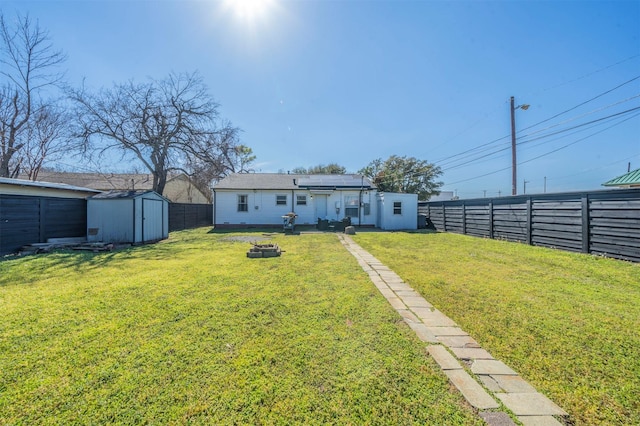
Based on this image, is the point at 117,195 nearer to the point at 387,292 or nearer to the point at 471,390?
the point at 387,292

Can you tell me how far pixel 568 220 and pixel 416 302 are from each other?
7308 mm

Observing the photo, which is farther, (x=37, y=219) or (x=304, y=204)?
(x=304, y=204)

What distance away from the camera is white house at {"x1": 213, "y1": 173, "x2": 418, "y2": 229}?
1504cm

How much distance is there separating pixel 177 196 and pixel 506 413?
31.9 metres

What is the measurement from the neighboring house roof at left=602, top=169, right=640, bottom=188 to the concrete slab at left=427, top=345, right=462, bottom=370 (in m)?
14.2

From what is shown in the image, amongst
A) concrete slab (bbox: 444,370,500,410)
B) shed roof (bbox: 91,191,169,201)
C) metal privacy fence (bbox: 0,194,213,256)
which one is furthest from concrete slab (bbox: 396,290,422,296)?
metal privacy fence (bbox: 0,194,213,256)

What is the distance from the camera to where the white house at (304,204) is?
49.3 feet

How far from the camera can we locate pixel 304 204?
1555 centimetres

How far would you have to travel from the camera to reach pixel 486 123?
1532cm

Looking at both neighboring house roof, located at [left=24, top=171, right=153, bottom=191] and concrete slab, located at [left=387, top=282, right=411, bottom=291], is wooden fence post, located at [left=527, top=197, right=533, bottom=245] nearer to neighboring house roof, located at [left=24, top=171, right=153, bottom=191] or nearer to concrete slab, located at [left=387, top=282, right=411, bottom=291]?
concrete slab, located at [left=387, top=282, right=411, bottom=291]

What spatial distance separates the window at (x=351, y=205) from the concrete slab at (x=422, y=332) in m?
12.7

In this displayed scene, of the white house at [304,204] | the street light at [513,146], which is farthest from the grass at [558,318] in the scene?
the white house at [304,204]

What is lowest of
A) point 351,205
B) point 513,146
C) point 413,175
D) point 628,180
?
point 351,205

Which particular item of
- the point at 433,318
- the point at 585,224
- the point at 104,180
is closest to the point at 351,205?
the point at 585,224
